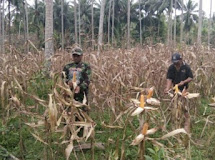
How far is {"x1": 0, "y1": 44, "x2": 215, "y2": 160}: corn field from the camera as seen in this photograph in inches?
93.4

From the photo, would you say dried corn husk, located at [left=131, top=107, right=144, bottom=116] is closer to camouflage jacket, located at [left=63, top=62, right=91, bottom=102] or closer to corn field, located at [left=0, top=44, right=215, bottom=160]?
corn field, located at [left=0, top=44, right=215, bottom=160]

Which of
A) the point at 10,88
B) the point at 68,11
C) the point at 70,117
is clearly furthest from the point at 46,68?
the point at 68,11

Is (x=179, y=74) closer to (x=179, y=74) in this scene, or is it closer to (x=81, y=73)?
(x=179, y=74)

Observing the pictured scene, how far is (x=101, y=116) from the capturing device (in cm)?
479

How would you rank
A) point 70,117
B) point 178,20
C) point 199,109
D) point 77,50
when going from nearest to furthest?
1. point 70,117
2. point 77,50
3. point 199,109
4. point 178,20

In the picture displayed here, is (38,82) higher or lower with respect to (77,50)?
lower

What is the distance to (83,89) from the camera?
12.5 ft

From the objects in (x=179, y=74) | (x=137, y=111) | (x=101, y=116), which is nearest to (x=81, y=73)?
(x=101, y=116)

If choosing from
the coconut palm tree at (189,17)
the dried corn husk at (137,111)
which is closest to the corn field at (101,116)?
the dried corn husk at (137,111)

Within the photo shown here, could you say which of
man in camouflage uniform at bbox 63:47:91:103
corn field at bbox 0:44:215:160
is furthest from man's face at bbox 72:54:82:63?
corn field at bbox 0:44:215:160

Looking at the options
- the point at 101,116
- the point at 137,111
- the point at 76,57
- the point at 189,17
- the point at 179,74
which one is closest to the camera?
the point at 137,111

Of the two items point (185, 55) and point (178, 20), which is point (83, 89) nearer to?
point (185, 55)

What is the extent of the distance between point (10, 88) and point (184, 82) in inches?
96.1

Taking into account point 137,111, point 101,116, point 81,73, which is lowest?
point 101,116
